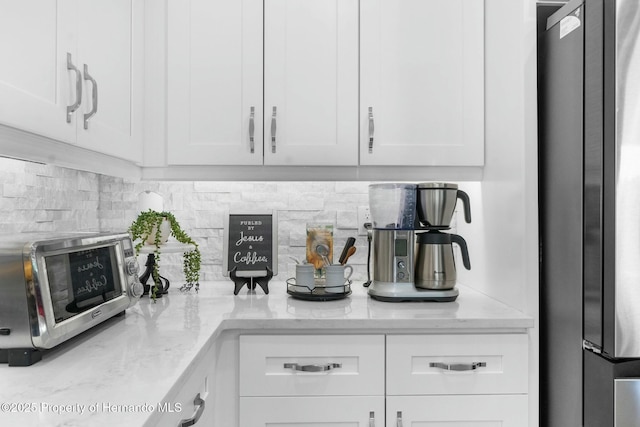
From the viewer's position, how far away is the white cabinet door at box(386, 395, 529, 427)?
4.82ft

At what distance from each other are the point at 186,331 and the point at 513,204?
116cm

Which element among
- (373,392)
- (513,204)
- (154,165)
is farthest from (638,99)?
(154,165)

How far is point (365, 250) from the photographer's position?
2186 millimetres

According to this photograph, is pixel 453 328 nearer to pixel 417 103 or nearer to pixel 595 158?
pixel 595 158

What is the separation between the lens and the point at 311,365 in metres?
1.47

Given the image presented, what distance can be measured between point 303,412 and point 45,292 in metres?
0.86

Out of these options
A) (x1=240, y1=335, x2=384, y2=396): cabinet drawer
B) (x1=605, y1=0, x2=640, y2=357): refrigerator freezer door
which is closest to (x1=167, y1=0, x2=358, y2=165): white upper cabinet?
A: (x1=240, y1=335, x2=384, y2=396): cabinet drawer

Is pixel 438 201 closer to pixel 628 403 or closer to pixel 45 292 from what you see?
pixel 628 403

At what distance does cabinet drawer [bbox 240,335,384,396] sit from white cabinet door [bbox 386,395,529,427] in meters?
0.10

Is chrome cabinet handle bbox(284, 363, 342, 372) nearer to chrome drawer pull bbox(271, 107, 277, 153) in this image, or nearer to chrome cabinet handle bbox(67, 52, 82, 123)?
chrome drawer pull bbox(271, 107, 277, 153)

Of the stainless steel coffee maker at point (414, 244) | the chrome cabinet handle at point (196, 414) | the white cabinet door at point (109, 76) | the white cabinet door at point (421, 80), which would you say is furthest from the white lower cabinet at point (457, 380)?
the white cabinet door at point (109, 76)

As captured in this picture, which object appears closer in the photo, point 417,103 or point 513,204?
point 513,204

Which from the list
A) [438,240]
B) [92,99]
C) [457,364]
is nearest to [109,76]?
[92,99]

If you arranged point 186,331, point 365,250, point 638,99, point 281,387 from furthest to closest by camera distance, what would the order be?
point 365,250
point 281,387
point 186,331
point 638,99
